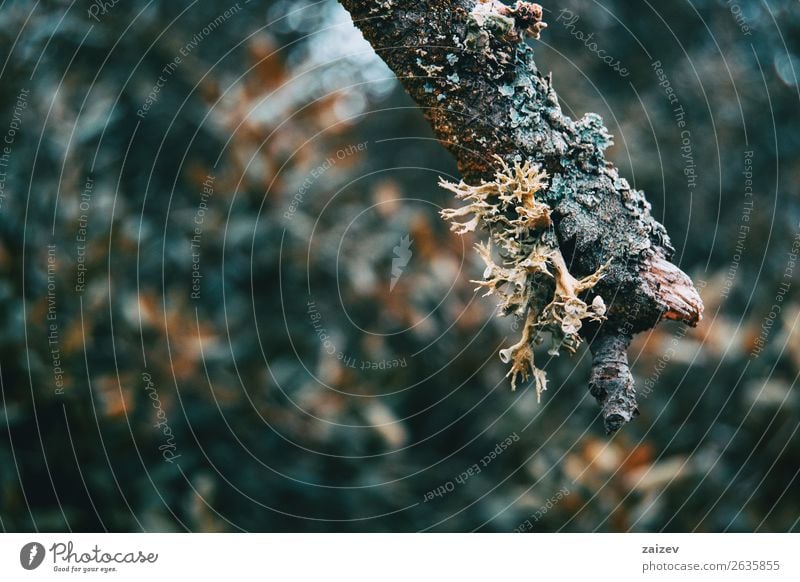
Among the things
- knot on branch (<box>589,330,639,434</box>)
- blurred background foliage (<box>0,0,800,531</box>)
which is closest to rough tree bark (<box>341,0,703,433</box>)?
knot on branch (<box>589,330,639,434</box>)

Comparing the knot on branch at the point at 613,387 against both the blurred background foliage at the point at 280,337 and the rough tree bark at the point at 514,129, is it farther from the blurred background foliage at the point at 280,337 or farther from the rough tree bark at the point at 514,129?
the blurred background foliage at the point at 280,337

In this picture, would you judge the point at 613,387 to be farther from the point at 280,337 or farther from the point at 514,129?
the point at 280,337

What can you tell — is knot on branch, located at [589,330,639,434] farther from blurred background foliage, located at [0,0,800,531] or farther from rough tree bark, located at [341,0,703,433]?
blurred background foliage, located at [0,0,800,531]

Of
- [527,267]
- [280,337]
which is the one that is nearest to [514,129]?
[527,267]

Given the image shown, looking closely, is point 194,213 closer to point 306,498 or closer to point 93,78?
point 93,78

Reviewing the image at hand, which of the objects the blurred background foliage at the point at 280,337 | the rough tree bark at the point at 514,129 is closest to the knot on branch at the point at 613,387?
the rough tree bark at the point at 514,129
